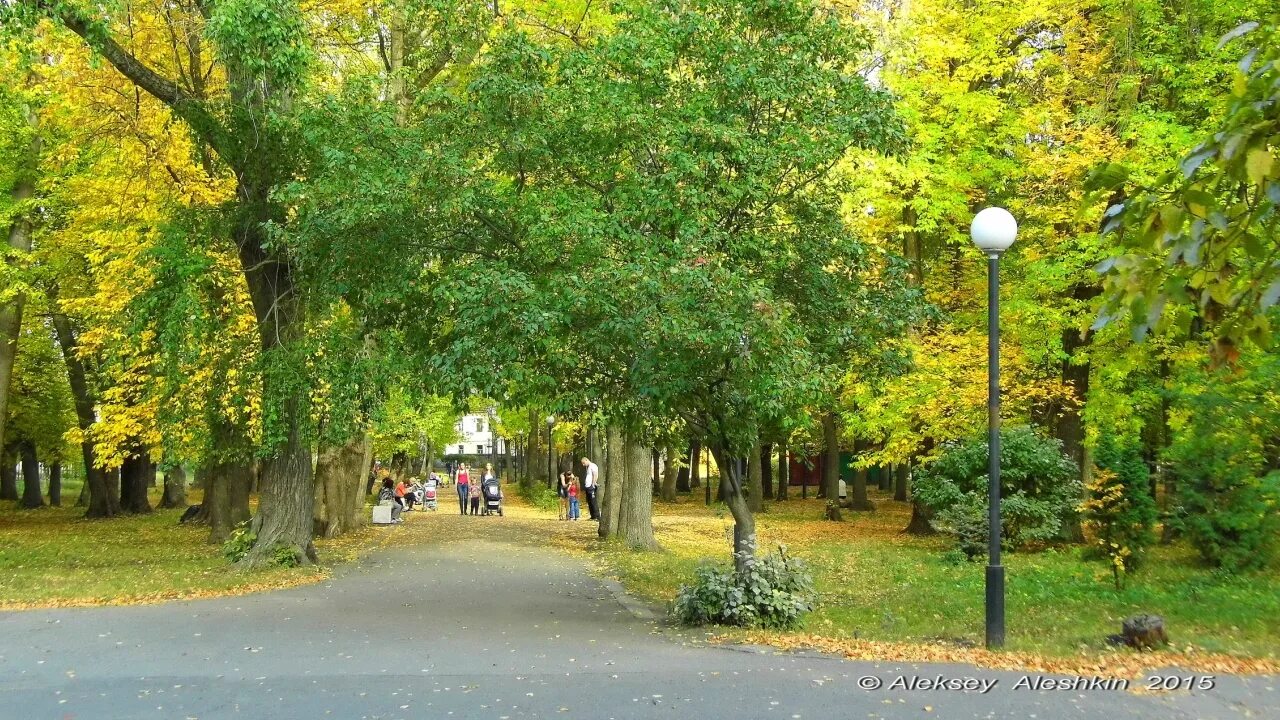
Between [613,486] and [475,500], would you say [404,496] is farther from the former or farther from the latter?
[613,486]

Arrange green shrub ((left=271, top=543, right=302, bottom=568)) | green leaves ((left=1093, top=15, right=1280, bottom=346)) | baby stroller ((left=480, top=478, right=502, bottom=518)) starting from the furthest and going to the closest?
baby stroller ((left=480, top=478, right=502, bottom=518)) → green shrub ((left=271, top=543, right=302, bottom=568)) → green leaves ((left=1093, top=15, right=1280, bottom=346))

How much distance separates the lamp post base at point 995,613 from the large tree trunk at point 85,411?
21.5m

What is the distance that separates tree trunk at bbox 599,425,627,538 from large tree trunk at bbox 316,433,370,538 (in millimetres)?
5455

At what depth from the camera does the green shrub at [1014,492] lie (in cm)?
1872

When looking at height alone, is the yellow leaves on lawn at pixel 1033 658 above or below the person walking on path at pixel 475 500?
above

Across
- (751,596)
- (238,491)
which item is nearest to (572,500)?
(238,491)

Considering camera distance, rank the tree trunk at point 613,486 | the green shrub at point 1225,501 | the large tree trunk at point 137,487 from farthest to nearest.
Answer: the large tree trunk at point 137,487 < the tree trunk at point 613,486 < the green shrub at point 1225,501

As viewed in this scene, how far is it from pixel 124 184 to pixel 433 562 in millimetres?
9574

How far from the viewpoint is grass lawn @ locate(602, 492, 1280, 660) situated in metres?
10.1

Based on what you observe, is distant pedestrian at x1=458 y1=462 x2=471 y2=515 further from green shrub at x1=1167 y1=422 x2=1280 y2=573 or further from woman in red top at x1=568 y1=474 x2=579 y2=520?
green shrub at x1=1167 y1=422 x2=1280 y2=573

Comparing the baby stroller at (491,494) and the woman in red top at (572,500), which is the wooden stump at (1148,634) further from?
the baby stroller at (491,494)

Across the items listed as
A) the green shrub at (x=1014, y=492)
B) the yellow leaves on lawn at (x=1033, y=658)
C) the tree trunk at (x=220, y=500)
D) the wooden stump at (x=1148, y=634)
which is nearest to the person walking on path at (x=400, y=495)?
the tree trunk at (x=220, y=500)

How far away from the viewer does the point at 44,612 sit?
12414 mm

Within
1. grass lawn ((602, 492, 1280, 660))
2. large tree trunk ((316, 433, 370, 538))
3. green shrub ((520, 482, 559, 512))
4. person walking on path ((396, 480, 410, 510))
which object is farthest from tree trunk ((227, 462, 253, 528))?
green shrub ((520, 482, 559, 512))
